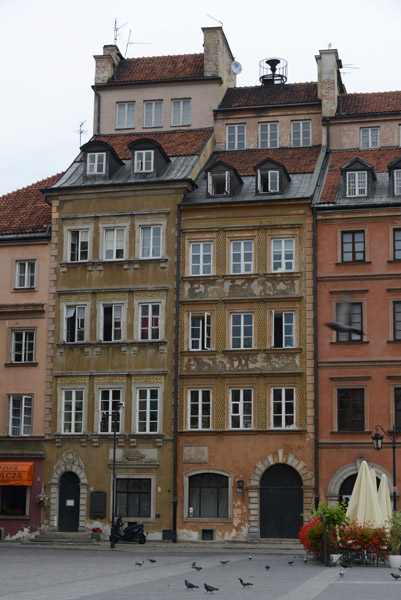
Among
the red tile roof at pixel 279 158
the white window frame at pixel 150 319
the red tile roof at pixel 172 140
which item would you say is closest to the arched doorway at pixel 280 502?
the white window frame at pixel 150 319

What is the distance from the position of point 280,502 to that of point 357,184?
1455 centimetres

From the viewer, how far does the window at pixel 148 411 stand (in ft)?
148

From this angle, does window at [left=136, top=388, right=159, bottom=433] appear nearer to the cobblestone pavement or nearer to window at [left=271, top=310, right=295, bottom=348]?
window at [left=271, top=310, right=295, bottom=348]

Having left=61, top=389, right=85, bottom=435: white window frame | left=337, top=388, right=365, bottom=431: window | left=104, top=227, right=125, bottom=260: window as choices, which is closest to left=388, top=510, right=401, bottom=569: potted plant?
left=337, top=388, right=365, bottom=431: window

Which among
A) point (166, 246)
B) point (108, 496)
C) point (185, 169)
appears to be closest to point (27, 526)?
point (108, 496)

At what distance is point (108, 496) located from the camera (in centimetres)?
4469

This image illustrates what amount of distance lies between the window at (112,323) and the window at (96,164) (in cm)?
682

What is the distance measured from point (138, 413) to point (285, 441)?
676 cm

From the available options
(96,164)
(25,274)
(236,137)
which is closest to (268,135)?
(236,137)

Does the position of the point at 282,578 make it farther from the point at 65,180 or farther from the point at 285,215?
the point at 65,180

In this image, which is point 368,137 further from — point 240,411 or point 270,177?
point 240,411

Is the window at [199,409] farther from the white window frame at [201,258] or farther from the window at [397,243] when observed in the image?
the window at [397,243]

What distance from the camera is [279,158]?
49781 mm

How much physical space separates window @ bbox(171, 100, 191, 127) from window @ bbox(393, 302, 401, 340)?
51.7 ft
